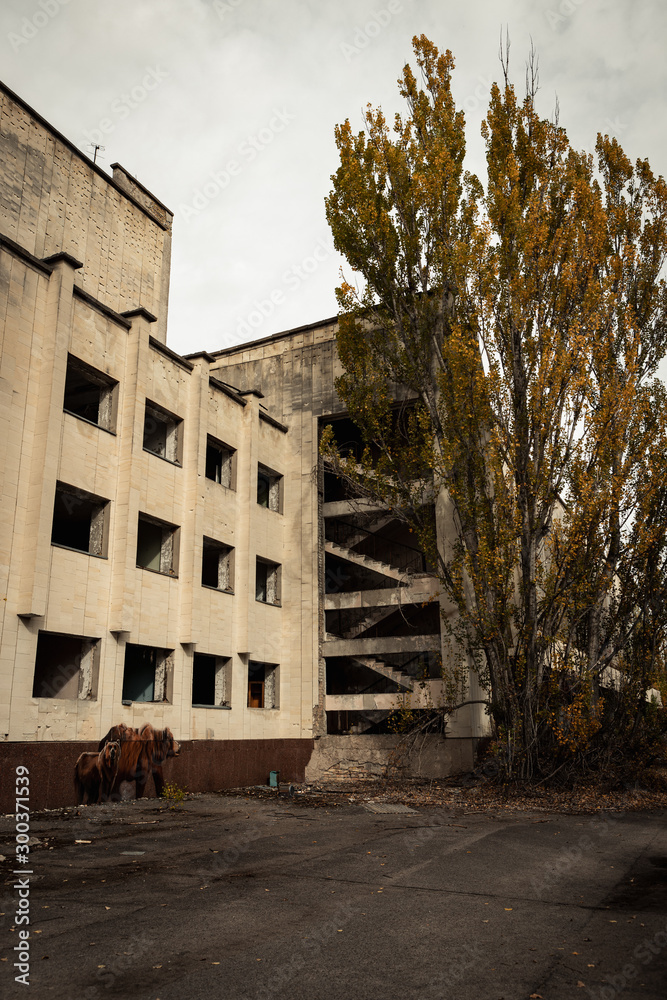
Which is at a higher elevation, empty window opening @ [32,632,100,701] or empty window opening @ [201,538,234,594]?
empty window opening @ [201,538,234,594]

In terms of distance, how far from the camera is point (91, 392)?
675 inches

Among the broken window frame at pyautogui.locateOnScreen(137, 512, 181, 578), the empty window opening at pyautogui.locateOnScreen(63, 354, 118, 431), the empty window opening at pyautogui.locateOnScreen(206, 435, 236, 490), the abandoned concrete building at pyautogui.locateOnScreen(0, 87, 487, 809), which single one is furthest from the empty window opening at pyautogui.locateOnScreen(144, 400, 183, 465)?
the empty window opening at pyautogui.locateOnScreen(206, 435, 236, 490)

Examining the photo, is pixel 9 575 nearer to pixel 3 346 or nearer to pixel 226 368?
pixel 3 346

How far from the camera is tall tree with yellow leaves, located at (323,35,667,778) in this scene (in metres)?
14.3

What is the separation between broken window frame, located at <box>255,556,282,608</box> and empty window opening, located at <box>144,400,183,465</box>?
16.3ft

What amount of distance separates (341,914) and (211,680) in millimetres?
15136

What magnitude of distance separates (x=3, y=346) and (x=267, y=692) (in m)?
12.1

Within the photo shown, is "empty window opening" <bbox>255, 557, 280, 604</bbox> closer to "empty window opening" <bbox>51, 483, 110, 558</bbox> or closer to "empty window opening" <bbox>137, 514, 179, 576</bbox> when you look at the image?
"empty window opening" <bbox>137, 514, 179, 576</bbox>

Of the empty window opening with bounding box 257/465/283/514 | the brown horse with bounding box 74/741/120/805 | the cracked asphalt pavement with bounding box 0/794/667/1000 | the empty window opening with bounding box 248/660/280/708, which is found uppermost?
the empty window opening with bounding box 257/465/283/514

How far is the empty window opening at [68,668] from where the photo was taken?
14.4m

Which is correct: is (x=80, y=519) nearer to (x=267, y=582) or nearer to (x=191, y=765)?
(x=267, y=582)

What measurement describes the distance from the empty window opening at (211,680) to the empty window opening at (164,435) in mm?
5422

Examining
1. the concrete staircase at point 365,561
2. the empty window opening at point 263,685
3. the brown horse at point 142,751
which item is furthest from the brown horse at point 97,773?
the concrete staircase at point 365,561

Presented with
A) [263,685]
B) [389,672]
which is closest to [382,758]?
[389,672]
